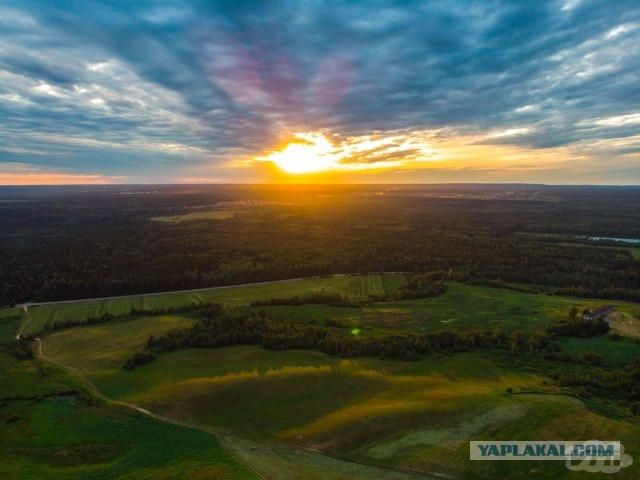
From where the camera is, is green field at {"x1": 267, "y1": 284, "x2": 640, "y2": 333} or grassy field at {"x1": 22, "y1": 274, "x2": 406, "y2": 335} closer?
green field at {"x1": 267, "y1": 284, "x2": 640, "y2": 333}

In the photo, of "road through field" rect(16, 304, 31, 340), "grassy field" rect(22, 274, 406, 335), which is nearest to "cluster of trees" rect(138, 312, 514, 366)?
"grassy field" rect(22, 274, 406, 335)

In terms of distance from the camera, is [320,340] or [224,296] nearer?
[320,340]

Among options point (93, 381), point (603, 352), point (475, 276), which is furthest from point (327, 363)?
point (475, 276)

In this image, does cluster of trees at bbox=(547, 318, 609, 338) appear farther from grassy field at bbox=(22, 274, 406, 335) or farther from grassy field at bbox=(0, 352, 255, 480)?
grassy field at bbox=(0, 352, 255, 480)

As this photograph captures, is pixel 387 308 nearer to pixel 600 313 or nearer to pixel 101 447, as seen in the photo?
pixel 600 313

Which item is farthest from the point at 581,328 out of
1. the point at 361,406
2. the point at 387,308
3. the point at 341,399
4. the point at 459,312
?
the point at 341,399
